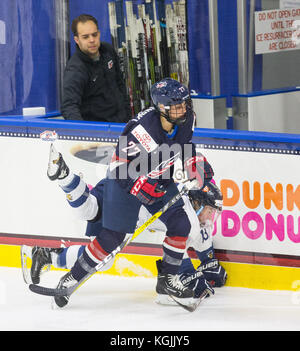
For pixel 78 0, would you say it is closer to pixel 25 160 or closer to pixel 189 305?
pixel 25 160

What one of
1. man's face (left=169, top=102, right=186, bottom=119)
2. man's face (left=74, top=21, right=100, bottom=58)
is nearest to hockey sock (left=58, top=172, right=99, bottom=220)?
man's face (left=169, top=102, right=186, bottom=119)

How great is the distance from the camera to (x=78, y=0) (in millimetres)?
5441

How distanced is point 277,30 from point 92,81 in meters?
1.37

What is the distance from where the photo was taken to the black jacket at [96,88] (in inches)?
178

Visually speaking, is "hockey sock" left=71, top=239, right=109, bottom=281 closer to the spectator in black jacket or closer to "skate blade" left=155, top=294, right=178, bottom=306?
"skate blade" left=155, top=294, right=178, bottom=306

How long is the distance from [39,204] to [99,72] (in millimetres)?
887

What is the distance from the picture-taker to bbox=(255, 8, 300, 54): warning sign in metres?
5.11

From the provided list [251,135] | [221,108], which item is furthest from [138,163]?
[221,108]

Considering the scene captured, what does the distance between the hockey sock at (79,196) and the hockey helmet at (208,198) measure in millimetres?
521

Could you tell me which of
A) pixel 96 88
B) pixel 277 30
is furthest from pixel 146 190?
pixel 277 30

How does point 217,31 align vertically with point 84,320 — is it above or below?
above

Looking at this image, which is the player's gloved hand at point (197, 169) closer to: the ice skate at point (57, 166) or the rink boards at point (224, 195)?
the rink boards at point (224, 195)

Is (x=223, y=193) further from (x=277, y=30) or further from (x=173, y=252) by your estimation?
(x=277, y=30)

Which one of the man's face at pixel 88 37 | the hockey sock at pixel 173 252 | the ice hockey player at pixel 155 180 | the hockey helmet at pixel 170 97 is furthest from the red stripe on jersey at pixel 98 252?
→ the man's face at pixel 88 37
